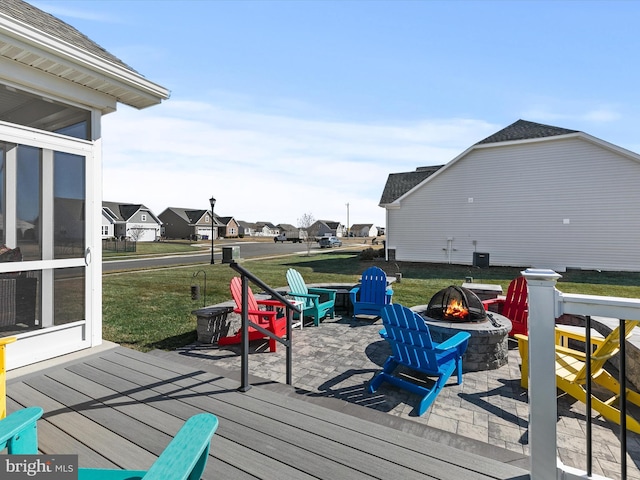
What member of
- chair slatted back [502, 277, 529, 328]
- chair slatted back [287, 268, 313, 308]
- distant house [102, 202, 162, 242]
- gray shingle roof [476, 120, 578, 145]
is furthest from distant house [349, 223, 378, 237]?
chair slatted back [502, 277, 529, 328]

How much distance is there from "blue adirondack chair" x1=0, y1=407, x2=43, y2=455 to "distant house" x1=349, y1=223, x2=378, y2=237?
315ft

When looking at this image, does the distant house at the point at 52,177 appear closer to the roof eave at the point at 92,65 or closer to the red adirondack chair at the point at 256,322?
the roof eave at the point at 92,65

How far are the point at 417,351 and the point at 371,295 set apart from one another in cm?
335

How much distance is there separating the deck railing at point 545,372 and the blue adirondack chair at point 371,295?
197 inches

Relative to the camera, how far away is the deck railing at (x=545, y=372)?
1.76m

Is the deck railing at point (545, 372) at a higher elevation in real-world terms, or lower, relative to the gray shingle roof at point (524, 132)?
lower

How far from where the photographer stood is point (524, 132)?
17.0 m

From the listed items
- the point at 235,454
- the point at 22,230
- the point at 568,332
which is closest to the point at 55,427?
the point at 235,454

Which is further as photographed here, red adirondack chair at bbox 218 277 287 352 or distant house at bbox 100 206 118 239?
distant house at bbox 100 206 118 239

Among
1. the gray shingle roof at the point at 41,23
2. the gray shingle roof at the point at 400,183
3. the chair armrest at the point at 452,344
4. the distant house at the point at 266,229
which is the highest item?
the gray shingle roof at the point at 400,183

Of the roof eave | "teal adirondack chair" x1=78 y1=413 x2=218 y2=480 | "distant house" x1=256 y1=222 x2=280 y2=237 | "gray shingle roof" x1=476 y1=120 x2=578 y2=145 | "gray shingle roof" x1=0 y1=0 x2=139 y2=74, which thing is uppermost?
"gray shingle roof" x1=476 y1=120 x2=578 y2=145

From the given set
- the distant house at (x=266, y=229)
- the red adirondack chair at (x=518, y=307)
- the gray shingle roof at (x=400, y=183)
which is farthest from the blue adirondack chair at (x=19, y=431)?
the distant house at (x=266, y=229)

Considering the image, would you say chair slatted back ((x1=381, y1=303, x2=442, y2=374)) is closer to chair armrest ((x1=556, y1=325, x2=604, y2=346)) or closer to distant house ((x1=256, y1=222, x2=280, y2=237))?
chair armrest ((x1=556, y1=325, x2=604, y2=346))

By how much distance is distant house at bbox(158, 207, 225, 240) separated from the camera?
195ft
